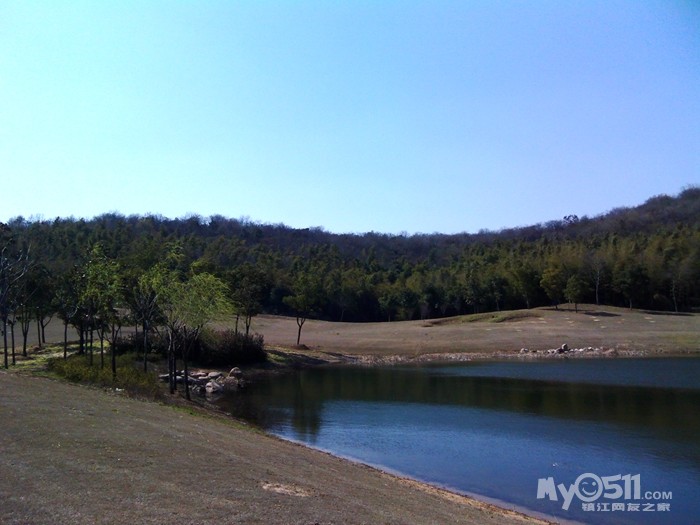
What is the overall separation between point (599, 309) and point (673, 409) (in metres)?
63.8

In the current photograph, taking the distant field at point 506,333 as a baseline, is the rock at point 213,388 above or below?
below

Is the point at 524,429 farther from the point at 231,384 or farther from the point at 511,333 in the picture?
the point at 511,333

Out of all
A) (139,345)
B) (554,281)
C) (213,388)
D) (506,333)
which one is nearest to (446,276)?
(554,281)

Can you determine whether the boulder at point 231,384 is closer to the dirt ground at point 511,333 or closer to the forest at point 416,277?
the forest at point 416,277

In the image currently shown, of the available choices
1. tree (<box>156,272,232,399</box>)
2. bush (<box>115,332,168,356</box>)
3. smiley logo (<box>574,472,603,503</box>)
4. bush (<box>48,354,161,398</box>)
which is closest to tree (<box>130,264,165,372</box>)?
tree (<box>156,272,232,399</box>)

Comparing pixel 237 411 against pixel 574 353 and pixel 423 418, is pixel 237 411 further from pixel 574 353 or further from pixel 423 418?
pixel 574 353

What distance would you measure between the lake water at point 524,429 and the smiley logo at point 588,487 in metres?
0.07

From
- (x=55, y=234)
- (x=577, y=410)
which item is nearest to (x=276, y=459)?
(x=577, y=410)

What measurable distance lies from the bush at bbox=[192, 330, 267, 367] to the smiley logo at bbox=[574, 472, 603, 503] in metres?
39.1

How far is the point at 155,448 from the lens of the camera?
55.3 feet

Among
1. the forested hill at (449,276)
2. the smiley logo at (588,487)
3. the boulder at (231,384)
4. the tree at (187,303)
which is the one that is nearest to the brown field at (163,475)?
the smiley logo at (588,487)

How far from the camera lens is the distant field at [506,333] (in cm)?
7838

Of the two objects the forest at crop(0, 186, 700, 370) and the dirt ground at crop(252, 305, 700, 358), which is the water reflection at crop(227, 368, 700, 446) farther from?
the dirt ground at crop(252, 305, 700, 358)

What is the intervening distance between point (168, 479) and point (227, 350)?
158 feet
